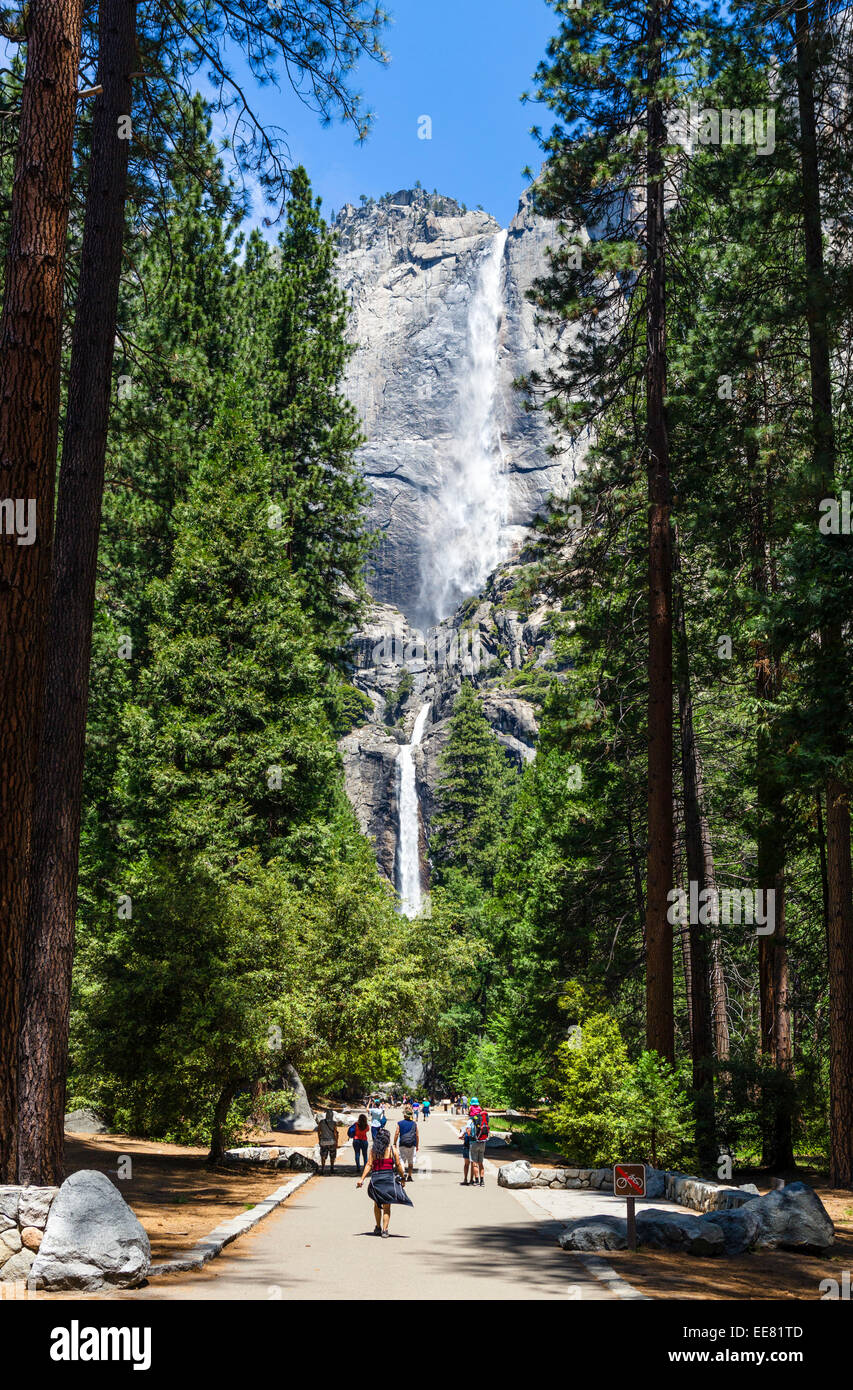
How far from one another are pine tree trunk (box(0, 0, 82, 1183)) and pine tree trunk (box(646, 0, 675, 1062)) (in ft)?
32.1

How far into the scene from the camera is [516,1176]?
59.6 ft

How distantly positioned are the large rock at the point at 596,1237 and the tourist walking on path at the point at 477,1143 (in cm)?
865

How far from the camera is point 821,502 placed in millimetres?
11797

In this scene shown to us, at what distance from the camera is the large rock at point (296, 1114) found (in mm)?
26956

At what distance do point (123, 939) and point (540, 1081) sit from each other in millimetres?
14850

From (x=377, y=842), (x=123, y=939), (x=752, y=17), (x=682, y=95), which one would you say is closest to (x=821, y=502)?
(x=752, y=17)

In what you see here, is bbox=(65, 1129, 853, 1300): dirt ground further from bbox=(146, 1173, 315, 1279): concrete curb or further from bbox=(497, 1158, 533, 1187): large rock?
bbox=(497, 1158, 533, 1187): large rock

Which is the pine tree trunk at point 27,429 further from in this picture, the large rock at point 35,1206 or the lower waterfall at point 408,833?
→ the lower waterfall at point 408,833

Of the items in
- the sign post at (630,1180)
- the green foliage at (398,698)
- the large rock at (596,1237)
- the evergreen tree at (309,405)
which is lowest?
the large rock at (596,1237)

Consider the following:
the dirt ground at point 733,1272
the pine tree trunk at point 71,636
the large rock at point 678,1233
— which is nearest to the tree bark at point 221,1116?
the pine tree trunk at point 71,636

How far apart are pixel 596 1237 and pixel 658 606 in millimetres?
9345

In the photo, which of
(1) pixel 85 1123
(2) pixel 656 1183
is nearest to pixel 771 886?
(2) pixel 656 1183

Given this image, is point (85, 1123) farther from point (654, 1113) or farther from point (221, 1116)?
point (654, 1113)

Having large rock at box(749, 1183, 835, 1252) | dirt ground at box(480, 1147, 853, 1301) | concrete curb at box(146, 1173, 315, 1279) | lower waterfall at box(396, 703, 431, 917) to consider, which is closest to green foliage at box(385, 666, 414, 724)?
lower waterfall at box(396, 703, 431, 917)
